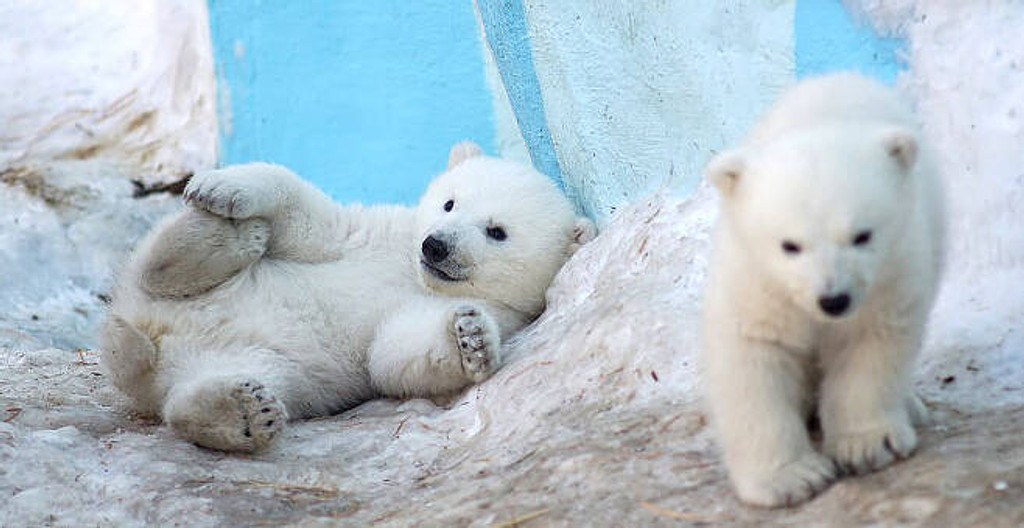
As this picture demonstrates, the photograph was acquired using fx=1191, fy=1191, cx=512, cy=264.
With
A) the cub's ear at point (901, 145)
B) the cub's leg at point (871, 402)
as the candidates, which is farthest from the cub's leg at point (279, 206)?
the cub's ear at point (901, 145)

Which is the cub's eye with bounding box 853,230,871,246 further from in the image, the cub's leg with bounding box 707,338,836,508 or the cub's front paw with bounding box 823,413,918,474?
the cub's front paw with bounding box 823,413,918,474

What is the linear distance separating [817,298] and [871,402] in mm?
391

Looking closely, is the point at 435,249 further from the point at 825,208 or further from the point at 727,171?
the point at 825,208

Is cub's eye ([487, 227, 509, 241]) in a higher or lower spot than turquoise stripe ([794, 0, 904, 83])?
lower

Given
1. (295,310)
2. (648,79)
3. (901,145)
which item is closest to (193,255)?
(295,310)

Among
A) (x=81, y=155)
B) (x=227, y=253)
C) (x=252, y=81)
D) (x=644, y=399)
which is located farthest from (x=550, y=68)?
(x=81, y=155)

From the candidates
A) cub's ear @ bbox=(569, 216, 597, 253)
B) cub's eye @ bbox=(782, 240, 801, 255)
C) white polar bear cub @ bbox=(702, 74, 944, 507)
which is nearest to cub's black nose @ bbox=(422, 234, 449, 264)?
cub's ear @ bbox=(569, 216, 597, 253)

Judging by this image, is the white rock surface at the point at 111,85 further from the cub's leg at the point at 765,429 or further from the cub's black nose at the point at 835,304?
the cub's black nose at the point at 835,304

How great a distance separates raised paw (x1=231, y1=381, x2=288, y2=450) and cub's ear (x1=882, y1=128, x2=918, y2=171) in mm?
2091

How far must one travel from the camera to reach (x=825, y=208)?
213 cm

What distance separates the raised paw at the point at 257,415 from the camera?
361 centimetres

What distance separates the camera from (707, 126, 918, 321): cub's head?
7.03 ft

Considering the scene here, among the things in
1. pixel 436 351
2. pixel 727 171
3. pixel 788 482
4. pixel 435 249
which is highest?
pixel 435 249

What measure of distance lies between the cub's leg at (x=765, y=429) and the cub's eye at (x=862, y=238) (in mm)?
338
